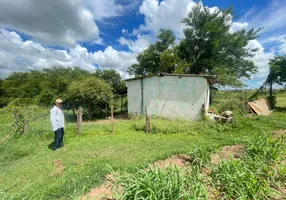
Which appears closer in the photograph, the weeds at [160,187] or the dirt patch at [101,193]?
the weeds at [160,187]

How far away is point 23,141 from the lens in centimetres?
653

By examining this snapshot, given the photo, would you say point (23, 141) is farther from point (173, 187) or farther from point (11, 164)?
point (173, 187)

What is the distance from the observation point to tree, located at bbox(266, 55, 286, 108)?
54.6ft

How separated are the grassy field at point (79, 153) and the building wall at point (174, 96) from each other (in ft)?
7.16

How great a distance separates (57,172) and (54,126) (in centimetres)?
201

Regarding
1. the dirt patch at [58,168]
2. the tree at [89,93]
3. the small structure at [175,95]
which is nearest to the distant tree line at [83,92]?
the tree at [89,93]

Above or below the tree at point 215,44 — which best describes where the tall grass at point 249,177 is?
below

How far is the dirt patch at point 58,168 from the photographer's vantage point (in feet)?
12.5

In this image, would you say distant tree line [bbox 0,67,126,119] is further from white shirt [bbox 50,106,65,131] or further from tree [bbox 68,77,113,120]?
white shirt [bbox 50,106,65,131]

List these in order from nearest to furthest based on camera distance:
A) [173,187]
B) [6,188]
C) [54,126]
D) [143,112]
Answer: [173,187]
[6,188]
[54,126]
[143,112]

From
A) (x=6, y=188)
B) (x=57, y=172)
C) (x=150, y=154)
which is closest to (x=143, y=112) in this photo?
(x=150, y=154)

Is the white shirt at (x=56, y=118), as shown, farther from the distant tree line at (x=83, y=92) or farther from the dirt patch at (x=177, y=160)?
the distant tree line at (x=83, y=92)

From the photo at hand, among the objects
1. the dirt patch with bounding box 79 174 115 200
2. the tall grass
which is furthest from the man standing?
the tall grass

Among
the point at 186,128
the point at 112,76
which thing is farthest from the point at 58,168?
the point at 112,76
